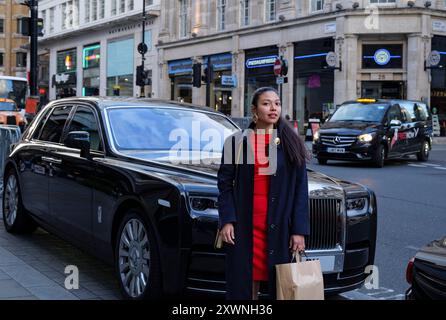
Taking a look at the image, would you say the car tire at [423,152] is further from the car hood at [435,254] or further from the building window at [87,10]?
the building window at [87,10]

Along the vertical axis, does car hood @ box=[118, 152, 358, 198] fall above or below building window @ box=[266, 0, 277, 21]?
below

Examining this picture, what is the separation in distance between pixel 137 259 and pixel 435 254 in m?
2.20

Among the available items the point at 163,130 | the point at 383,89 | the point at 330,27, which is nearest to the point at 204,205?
the point at 163,130

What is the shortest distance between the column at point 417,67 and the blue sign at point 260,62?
7.90 m

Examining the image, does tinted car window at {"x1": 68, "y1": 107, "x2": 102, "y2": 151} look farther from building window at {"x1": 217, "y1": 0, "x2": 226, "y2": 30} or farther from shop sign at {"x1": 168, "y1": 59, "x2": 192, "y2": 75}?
shop sign at {"x1": 168, "y1": 59, "x2": 192, "y2": 75}

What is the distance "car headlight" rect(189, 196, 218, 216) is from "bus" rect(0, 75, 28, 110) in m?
33.4

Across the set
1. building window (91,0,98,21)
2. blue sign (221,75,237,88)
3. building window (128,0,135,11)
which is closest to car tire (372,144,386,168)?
blue sign (221,75,237,88)

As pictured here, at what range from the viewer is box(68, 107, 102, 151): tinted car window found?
233 inches

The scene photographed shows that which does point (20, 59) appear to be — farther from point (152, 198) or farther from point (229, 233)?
point (229, 233)

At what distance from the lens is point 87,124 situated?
627 cm

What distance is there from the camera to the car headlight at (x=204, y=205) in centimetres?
435

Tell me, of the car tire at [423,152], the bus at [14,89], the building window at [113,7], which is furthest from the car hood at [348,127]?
the building window at [113,7]
